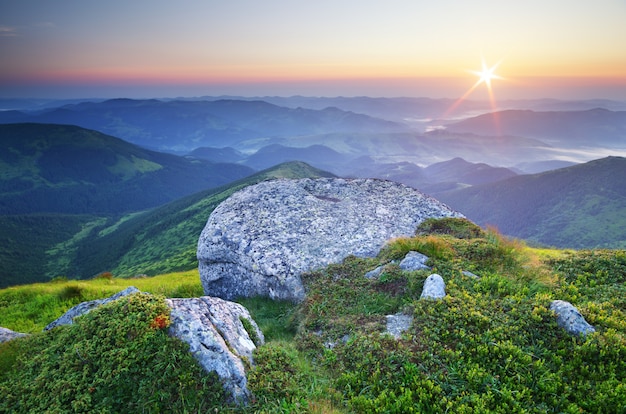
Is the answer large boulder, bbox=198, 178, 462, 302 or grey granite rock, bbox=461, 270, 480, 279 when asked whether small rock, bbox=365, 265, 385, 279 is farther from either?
grey granite rock, bbox=461, 270, 480, 279

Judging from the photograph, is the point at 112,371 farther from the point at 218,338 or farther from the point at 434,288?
the point at 434,288

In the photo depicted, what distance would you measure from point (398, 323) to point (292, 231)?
8.67 metres

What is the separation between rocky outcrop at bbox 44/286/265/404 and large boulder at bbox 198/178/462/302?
4.85 meters

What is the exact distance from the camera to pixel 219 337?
7.37m

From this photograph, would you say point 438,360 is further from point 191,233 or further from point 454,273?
point 191,233

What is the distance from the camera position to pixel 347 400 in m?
6.59

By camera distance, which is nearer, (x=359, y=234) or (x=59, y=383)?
(x=59, y=383)

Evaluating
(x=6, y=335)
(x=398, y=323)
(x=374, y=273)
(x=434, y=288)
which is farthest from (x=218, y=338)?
(x=374, y=273)

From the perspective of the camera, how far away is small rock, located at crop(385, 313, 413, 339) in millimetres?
8500

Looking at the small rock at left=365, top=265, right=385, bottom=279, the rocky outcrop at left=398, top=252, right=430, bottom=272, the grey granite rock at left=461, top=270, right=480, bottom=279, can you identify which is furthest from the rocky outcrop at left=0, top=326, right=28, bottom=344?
the grey granite rock at left=461, top=270, right=480, bottom=279

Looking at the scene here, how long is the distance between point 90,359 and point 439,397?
22.8ft

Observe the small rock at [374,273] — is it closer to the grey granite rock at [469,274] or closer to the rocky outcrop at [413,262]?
the rocky outcrop at [413,262]

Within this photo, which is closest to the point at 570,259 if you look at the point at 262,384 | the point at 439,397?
the point at 439,397

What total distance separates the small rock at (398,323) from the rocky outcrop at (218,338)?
11.9 ft
